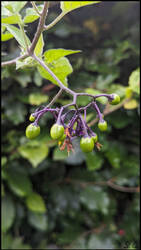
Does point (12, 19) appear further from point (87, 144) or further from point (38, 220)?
point (38, 220)

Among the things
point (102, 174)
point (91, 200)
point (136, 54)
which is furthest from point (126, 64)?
point (91, 200)

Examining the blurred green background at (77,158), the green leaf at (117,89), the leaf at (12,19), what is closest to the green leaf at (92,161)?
the blurred green background at (77,158)

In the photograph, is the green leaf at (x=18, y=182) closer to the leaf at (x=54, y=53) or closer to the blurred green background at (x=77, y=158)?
the blurred green background at (x=77, y=158)

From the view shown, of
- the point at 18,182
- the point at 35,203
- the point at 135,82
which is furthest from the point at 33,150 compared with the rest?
the point at 135,82

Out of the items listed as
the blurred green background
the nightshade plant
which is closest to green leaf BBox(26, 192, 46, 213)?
the blurred green background

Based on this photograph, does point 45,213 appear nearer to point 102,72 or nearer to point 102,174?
point 102,174
